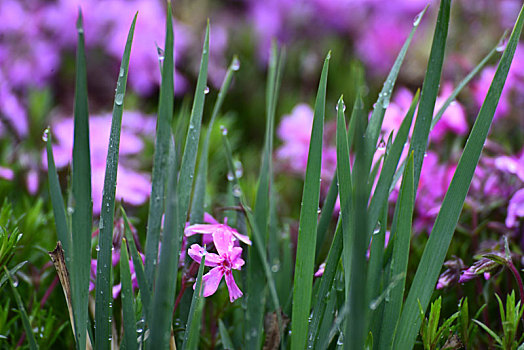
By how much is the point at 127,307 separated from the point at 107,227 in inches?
4.1

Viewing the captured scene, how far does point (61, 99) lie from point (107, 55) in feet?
0.84

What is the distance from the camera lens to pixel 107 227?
2.34ft

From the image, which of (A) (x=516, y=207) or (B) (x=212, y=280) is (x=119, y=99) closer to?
(B) (x=212, y=280)

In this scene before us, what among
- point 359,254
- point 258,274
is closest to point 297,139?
point 258,274

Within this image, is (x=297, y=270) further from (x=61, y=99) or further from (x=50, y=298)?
(x=61, y=99)

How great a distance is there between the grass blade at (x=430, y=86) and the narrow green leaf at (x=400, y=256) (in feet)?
0.21

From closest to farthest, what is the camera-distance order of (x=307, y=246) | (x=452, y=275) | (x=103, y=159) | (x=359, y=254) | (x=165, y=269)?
1. (x=359, y=254)
2. (x=165, y=269)
3. (x=307, y=246)
4. (x=452, y=275)
5. (x=103, y=159)

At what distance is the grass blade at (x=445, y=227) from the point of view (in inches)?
27.7

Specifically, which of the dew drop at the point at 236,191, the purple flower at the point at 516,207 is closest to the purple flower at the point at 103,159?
the dew drop at the point at 236,191

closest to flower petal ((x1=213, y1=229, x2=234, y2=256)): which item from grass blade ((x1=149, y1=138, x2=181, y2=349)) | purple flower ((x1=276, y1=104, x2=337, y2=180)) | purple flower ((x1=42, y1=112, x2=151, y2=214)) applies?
grass blade ((x1=149, y1=138, x2=181, y2=349))

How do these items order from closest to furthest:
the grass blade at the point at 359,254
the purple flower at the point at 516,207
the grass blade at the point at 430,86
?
the grass blade at the point at 359,254, the grass blade at the point at 430,86, the purple flower at the point at 516,207

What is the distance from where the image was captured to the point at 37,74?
6.86 ft

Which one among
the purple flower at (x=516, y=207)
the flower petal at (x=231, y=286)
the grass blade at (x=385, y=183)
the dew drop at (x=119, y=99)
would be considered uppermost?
the dew drop at (x=119, y=99)

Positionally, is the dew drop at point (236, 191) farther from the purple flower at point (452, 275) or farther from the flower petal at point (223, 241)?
the purple flower at point (452, 275)
